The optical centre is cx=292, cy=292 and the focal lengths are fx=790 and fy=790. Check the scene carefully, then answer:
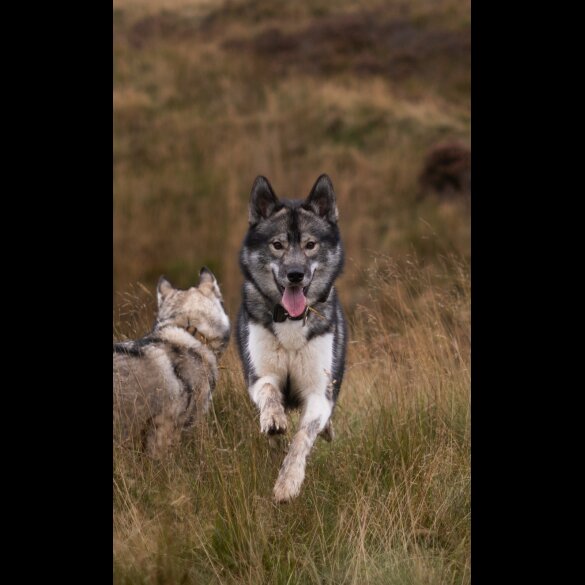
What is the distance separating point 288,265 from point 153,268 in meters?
12.6

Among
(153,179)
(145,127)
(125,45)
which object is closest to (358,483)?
(153,179)

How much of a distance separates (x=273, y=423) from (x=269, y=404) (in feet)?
0.64

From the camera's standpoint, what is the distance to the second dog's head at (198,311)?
616 centimetres

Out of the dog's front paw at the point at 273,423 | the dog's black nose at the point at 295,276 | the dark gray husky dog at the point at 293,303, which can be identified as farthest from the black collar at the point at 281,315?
A: the dog's front paw at the point at 273,423

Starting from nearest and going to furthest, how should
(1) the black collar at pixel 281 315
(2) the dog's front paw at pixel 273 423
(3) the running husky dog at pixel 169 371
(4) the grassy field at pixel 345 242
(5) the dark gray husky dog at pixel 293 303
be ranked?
(4) the grassy field at pixel 345 242
(2) the dog's front paw at pixel 273 423
(5) the dark gray husky dog at pixel 293 303
(1) the black collar at pixel 281 315
(3) the running husky dog at pixel 169 371

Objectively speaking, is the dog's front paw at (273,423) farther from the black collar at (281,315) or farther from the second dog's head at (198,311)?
the second dog's head at (198,311)

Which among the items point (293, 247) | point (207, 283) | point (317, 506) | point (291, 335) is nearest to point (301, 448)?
point (317, 506)

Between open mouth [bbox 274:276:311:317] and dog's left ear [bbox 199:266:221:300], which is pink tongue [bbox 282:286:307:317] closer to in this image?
open mouth [bbox 274:276:311:317]

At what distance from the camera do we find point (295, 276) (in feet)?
15.9

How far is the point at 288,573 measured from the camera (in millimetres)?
→ 3842

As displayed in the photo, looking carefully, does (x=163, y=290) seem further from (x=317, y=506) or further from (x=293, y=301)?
(x=317, y=506)

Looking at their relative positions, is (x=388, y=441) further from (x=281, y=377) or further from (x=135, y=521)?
(x=135, y=521)

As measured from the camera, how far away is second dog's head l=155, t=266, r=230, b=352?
6.16 metres

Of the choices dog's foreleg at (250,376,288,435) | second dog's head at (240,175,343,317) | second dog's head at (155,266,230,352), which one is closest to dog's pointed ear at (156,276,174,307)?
second dog's head at (155,266,230,352)
